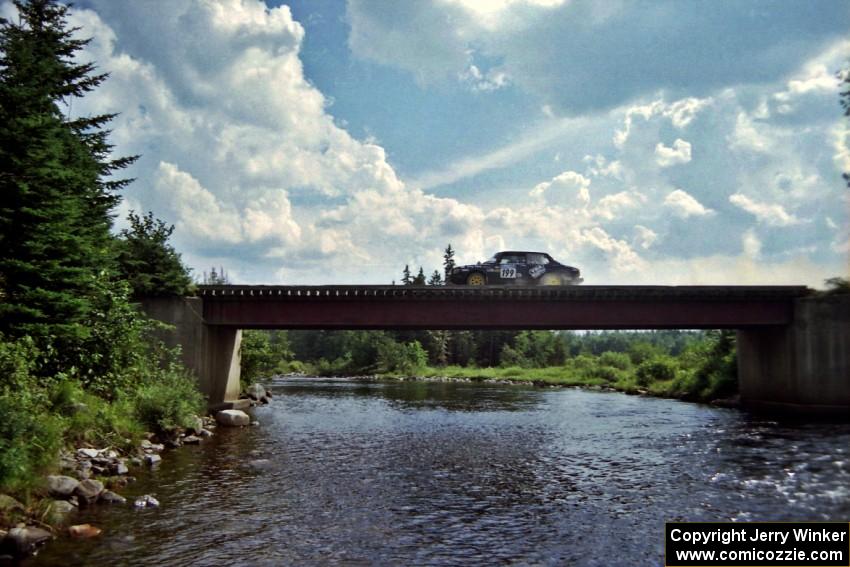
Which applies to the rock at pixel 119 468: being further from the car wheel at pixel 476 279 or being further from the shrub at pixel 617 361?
the shrub at pixel 617 361

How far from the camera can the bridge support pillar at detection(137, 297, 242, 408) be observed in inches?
1283

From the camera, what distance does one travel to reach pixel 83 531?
12602 millimetres

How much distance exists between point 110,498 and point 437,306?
22.0 m

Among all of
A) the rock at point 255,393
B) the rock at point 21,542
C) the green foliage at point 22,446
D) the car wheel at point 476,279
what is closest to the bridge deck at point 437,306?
the car wheel at point 476,279

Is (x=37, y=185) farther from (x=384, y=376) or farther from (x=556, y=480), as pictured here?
(x=384, y=376)

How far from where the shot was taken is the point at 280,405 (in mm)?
44281

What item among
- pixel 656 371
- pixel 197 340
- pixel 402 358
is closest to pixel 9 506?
pixel 197 340

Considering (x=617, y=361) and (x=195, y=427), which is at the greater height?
(x=617, y=361)

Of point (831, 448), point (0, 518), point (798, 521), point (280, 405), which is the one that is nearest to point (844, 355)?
point (831, 448)

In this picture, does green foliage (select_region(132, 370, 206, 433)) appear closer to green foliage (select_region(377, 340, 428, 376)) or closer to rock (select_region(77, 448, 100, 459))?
rock (select_region(77, 448, 100, 459))

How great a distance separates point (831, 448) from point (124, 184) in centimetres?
3584

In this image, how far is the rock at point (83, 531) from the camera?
12.5m

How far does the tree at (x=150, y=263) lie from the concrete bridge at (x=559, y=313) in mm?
1351

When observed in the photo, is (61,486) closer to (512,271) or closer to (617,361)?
(512,271)
